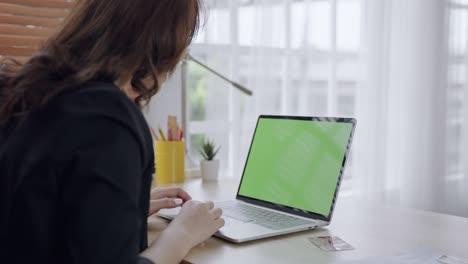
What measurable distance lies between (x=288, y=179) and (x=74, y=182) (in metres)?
0.76

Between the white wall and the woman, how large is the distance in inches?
46.5

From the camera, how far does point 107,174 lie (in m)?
0.71

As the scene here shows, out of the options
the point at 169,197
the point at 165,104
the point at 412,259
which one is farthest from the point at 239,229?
the point at 165,104

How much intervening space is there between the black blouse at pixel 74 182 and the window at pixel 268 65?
143cm

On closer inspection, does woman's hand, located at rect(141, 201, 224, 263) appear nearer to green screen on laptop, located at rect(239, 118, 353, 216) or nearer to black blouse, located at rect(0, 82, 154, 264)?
black blouse, located at rect(0, 82, 154, 264)

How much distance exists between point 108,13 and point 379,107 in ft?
6.70

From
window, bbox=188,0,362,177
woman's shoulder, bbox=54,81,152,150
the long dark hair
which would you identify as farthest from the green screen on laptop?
window, bbox=188,0,362,177

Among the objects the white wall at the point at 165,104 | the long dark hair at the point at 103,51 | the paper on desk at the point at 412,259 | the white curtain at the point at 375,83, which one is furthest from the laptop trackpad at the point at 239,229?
the white curtain at the point at 375,83

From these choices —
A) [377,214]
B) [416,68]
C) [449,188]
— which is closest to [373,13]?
[416,68]

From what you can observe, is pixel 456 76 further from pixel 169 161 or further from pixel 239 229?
pixel 239 229

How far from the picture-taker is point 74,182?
70cm

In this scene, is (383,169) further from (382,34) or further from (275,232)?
(275,232)

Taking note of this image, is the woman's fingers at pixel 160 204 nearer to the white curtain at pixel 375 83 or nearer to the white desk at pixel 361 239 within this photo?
the white desk at pixel 361 239

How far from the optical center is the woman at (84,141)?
71 cm
